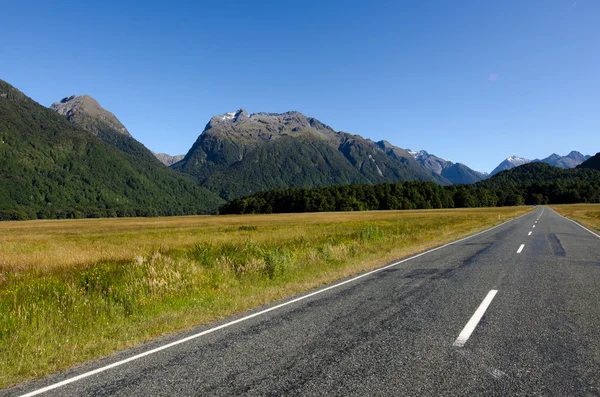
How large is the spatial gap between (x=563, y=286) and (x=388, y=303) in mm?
5051

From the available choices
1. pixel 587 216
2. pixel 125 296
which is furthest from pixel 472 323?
pixel 587 216

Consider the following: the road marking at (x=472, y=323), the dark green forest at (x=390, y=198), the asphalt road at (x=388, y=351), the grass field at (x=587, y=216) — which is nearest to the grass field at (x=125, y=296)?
the asphalt road at (x=388, y=351)

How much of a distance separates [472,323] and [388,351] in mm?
2100

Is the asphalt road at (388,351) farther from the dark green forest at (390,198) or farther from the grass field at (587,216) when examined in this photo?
the dark green forest at (390,198)

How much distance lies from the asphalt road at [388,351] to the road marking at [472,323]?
45 millimetres

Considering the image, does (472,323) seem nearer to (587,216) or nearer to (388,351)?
(388,351)

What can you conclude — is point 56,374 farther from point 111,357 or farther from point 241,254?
point 241,254

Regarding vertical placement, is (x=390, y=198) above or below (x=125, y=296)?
above

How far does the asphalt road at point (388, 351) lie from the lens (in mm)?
3998

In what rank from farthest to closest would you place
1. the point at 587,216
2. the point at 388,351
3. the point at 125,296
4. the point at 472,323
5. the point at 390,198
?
the point at 390,198
the point at 587,216
the point at 125,296
the point at 472,323
the point at 388,351

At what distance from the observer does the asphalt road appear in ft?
13.1

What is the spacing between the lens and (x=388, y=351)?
494 centimetres

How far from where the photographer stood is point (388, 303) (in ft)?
24.8

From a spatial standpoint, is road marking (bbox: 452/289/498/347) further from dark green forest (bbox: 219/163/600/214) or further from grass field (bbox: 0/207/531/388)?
dark green forest (bbox: 219/163/600/214)
